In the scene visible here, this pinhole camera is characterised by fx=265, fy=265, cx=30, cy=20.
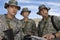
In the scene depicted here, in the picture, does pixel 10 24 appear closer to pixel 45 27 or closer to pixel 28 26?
pixel 45 27

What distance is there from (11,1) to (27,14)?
2427 millimetres

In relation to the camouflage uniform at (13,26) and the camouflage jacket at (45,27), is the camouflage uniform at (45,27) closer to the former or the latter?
the camouflage jacket at (45,27)

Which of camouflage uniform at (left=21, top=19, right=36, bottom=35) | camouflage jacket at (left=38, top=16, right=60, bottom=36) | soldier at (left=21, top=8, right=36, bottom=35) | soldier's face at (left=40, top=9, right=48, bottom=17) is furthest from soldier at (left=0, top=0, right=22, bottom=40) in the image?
camouflage uniform at (left=21, top=19, right=36, bottom=35)

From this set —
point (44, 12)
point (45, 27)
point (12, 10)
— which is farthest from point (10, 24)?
point (44, 12)

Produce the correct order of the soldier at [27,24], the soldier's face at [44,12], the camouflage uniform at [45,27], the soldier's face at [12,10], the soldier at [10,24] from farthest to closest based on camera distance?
1. the soldier at [27,24]
2. the soldier's face at [44,12]
3. the camouflage uniform at [45,27]
4. the soldier's face at [12,10]
5. the soldier at [10,24]

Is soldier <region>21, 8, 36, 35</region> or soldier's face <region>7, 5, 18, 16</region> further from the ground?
soldier's face <region>7, 5, 18, 16</region>

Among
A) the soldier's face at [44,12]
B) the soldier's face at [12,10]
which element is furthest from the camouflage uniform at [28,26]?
the soldier's face at [12,10]

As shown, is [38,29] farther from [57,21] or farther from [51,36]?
[51,36]

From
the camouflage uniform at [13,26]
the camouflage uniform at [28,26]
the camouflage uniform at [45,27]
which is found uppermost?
the camouflage uniform at [13,26]

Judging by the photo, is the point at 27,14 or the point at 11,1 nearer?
the point at 11,1

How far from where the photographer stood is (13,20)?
689 centimetres

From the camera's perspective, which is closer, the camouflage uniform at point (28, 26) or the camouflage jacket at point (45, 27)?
the camouflage jacket at point (45, 27)

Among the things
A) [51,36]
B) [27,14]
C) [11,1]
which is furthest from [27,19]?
[51,36]

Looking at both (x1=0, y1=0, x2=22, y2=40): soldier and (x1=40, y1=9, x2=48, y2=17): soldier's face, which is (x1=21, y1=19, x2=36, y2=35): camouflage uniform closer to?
(x1=40, y1=9, x2=48, y2=17): soldier's face
